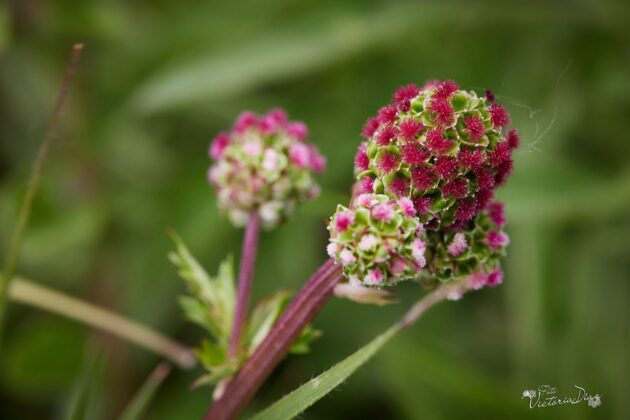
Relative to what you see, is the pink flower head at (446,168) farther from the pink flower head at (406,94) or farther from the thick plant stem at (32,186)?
the thick plant stem at (32,186)

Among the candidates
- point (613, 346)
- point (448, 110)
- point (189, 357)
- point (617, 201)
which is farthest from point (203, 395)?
point (448, 110)

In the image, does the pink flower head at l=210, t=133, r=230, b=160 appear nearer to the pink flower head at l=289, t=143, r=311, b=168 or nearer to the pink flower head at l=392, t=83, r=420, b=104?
the pink flower head at l=289, t=143, r=311, b=168

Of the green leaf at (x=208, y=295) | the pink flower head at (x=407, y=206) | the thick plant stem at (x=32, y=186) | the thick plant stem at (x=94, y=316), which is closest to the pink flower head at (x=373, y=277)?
the pink flower head at (x=407, y=206)

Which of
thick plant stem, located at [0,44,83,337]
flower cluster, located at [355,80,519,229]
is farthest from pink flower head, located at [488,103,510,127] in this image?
thick plant stem, located at [0,44,83,337]

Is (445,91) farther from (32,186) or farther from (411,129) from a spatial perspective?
(32,186)

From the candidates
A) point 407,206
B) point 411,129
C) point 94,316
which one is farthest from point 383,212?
point 94,316

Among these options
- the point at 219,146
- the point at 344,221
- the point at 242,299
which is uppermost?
the point at 219,146
